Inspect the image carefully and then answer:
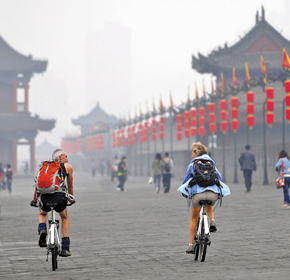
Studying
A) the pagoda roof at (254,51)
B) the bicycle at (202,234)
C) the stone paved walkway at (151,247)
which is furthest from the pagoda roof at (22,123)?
the bicycle at (202,234)

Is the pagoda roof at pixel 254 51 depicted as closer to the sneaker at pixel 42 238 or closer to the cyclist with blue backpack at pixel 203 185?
the cyclist with blue backpack at pixel 203 185

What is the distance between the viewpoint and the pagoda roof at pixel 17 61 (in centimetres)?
6038

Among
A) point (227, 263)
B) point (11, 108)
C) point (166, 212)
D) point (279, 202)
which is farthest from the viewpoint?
point (11, 108)

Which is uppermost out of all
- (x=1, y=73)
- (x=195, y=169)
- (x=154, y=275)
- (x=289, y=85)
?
(x=1, y=73)

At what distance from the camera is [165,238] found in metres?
9.84

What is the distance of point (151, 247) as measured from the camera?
8.77 m

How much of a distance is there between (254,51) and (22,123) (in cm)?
2317

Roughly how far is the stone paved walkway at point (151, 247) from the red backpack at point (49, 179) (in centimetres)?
96

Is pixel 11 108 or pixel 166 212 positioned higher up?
pixel 11 108

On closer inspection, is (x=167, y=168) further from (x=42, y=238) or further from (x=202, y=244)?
(x=42, y=238)

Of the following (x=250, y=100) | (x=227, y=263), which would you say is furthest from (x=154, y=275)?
(x=250, y=100)

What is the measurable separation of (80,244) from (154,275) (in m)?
3.05

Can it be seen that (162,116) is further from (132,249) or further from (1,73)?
(132,249)

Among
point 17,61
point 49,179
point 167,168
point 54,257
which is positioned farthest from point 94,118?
point 54,257
